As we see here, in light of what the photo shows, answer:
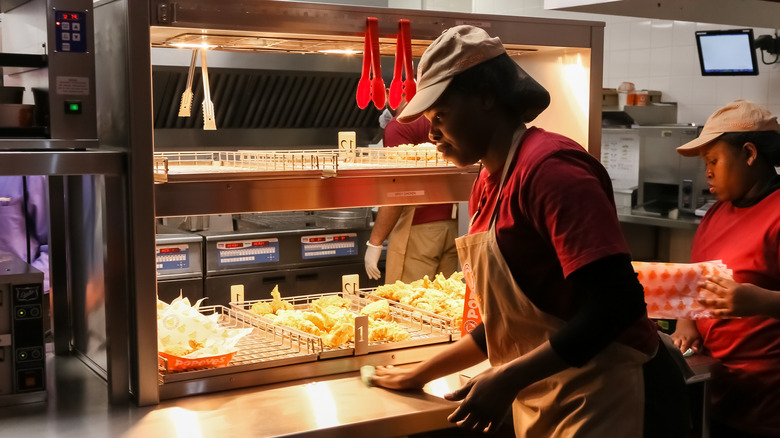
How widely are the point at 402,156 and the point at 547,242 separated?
121 centimetres

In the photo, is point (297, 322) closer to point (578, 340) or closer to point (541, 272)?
point (541, 272)

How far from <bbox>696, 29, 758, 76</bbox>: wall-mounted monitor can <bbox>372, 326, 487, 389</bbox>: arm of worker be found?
445cm

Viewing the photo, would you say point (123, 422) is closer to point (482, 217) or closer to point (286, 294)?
point (482, 217)

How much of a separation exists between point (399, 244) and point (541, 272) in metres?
2.96

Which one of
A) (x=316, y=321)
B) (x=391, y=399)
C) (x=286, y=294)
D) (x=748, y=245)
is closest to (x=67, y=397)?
(x=316, y=321)

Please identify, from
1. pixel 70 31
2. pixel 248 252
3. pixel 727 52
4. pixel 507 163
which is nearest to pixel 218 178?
pixel 70 31

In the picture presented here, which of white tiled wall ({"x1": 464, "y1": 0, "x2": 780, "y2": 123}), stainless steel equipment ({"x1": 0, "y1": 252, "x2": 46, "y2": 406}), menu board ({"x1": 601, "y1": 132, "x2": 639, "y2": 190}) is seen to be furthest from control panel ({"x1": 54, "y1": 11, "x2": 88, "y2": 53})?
white tiled wall ({"x1": 464, "y1": 0, "x2": 780, "y2": 123})

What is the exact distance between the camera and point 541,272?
5.46 ft

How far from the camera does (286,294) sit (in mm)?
5027

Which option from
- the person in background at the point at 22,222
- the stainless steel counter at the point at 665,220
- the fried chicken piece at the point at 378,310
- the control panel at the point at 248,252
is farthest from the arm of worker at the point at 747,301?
the stainless steel counter at the point at 665,220

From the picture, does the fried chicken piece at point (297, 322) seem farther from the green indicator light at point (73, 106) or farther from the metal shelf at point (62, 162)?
the green indicator light at point (73, 106)

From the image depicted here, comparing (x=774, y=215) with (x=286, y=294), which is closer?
(x=774, y=215)

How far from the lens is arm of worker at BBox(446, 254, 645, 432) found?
1507 mm

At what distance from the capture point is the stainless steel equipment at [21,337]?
2.10 metres
